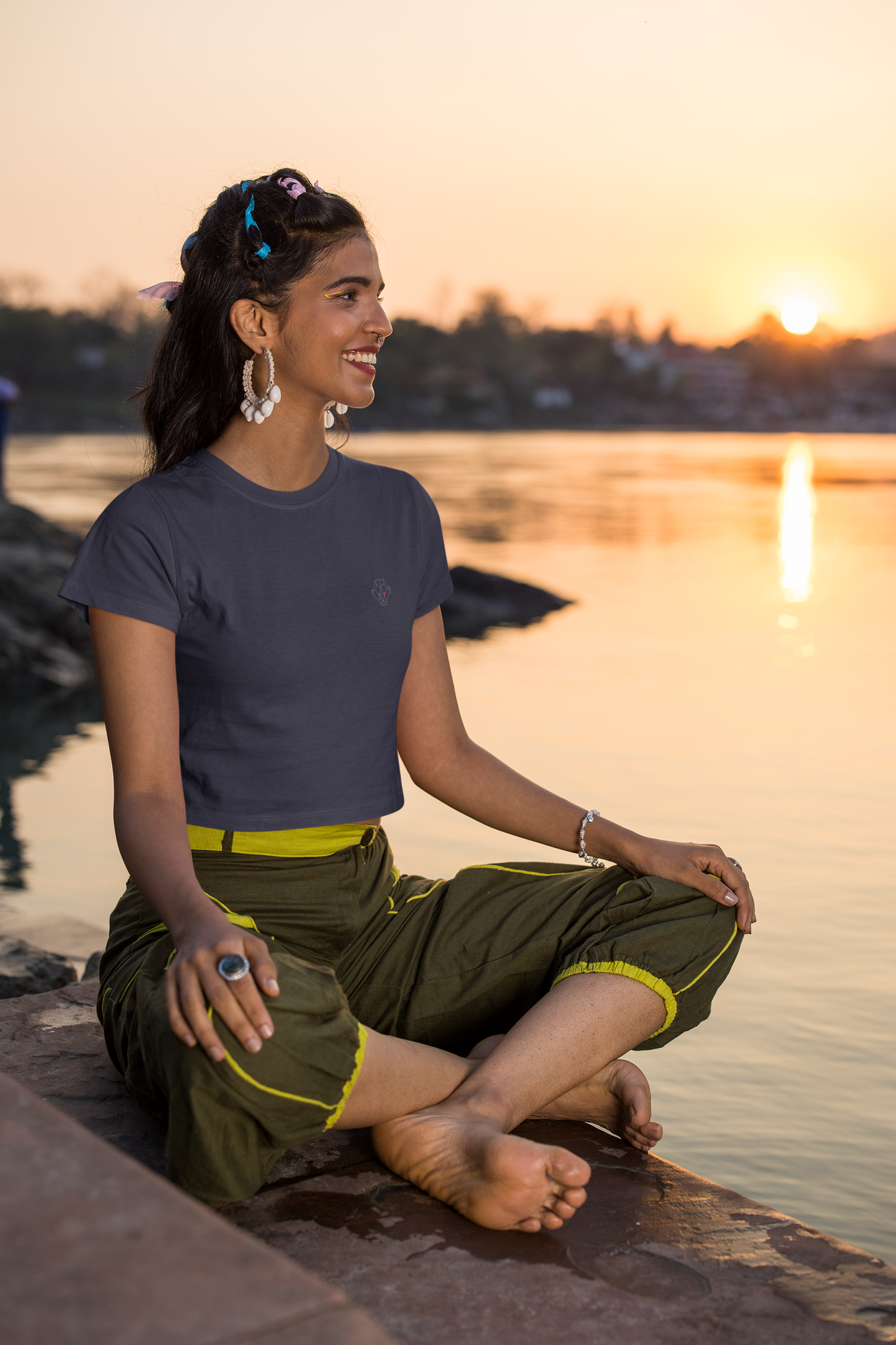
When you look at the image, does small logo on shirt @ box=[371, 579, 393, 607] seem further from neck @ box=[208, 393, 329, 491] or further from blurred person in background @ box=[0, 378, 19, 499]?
blurred person in background @ box=[0, 378, 19, 499]

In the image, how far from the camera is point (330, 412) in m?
2.28

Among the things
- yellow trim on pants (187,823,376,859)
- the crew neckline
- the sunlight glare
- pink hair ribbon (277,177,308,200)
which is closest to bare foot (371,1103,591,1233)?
yellow trim on pants (187,823,376,859)

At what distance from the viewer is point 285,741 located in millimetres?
1938

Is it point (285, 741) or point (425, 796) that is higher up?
point (285, 741)

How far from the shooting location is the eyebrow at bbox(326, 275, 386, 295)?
6.72ft

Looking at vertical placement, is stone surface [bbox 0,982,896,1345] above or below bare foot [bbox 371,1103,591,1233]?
below

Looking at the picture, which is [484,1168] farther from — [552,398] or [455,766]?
[552,398]

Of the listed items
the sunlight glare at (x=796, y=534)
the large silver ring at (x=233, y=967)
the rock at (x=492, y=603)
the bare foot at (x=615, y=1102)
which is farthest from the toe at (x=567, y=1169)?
the sunlight glare at (x=796, y=534)

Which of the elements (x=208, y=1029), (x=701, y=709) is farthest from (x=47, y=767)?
(x=208, y=1029)

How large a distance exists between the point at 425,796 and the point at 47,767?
1582mm

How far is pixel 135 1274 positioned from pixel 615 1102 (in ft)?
3.35

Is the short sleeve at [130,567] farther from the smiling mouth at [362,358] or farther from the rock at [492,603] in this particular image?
the rock at [492,603]

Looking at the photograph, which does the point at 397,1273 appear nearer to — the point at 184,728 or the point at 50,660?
the point at 184,728

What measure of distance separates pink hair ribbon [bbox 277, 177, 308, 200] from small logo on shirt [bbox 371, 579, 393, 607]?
57cm
